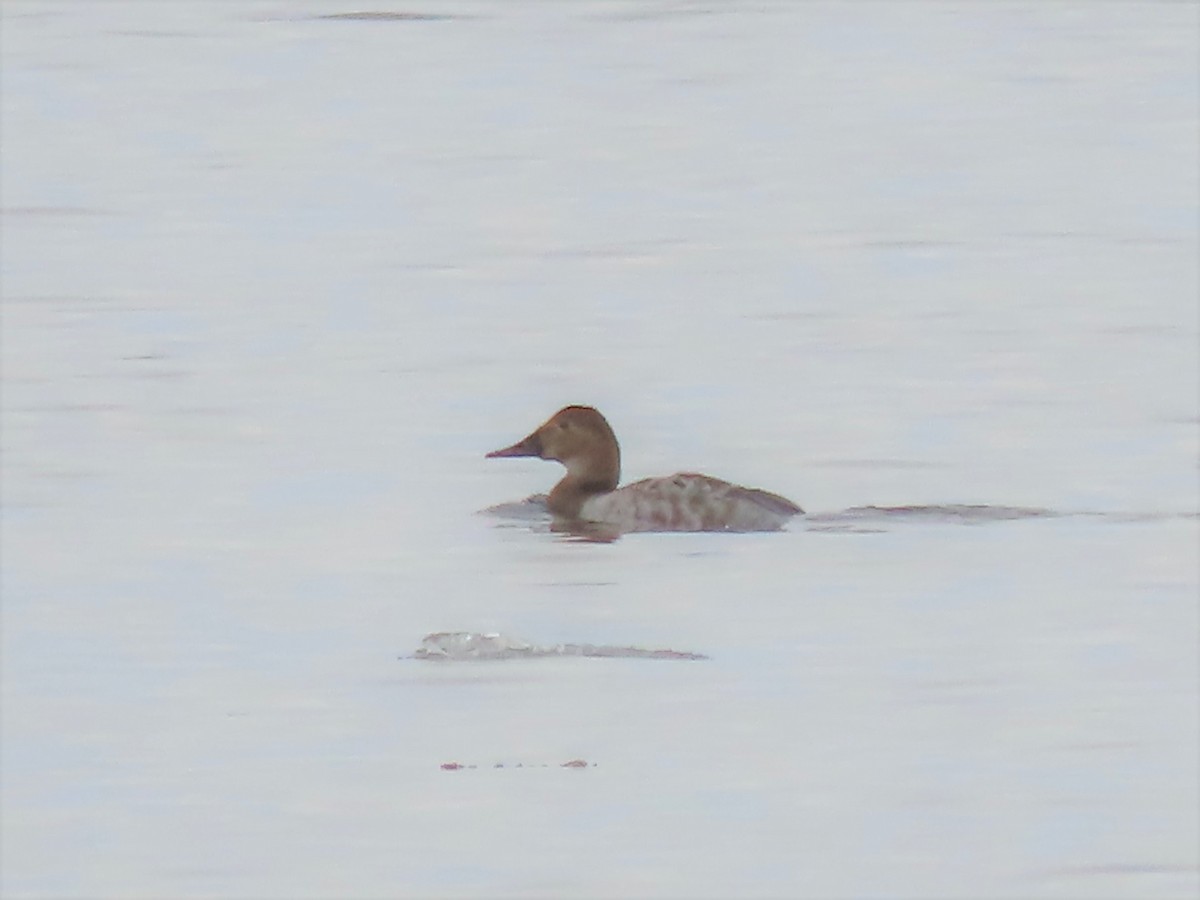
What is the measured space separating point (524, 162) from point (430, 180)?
6.02 feet

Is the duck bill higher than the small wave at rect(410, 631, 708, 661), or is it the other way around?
the duck bill

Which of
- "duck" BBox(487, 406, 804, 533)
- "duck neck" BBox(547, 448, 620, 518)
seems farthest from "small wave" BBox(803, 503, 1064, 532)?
"duck neck" BBox(547, 448, 620, 518)

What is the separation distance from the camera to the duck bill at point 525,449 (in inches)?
480

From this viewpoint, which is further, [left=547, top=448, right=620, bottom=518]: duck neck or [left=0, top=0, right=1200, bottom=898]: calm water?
[left=547, top=448, right=620, bottom=518]: duck neck

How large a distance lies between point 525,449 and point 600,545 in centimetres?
132

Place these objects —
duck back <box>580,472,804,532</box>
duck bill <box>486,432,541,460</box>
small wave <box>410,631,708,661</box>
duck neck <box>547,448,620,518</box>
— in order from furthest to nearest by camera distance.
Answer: duck bill <box>486,432,541,460</box>, duck neck <box>547,448,620,518</box>, duck back <box>580,472,804,532</box>, small wave <box>410,631,708,661</box>

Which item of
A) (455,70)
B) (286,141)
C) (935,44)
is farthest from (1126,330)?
(935,44)

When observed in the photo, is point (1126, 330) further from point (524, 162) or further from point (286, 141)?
point (286, 141)

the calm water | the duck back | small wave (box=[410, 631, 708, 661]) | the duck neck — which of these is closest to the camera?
the calm water

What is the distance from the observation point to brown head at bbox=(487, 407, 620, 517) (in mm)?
12062

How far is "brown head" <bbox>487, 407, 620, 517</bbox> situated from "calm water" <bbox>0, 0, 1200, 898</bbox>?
37cm

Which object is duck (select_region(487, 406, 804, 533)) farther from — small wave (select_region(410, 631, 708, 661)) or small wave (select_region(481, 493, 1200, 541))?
small wave (select_region(410, 631, 708, 661))

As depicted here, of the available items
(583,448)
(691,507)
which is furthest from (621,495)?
(583,448)

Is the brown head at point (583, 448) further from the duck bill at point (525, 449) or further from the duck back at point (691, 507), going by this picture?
the duck back at point (691, 507)
